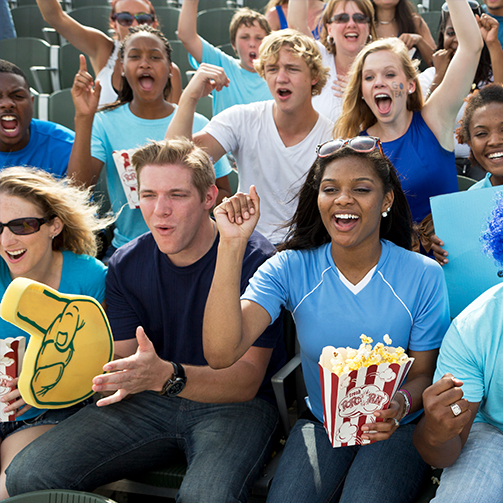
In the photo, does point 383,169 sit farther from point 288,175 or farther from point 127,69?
point 127,69

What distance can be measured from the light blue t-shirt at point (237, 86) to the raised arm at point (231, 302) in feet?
6.71

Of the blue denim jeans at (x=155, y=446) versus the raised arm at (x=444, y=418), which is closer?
the raised arm at (x=444, y=418)

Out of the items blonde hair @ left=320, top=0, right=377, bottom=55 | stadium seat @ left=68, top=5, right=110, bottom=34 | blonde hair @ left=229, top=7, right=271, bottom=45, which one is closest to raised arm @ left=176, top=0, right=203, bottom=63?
blonde hair @ left=229, top=7, right=271, bottom=45

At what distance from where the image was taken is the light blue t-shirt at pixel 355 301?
5.85ft

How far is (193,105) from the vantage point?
A: 2844mm

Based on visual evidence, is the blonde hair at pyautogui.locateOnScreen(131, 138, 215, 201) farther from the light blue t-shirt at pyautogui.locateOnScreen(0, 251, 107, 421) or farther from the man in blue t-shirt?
the light blue t-shirt at pyautogui.locateOnScreen(0, 251, 107, 421)

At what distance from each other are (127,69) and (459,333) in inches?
96.0

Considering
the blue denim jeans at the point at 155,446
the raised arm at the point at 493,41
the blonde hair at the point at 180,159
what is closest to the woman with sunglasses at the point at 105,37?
the blonde hair at the point at 180,159

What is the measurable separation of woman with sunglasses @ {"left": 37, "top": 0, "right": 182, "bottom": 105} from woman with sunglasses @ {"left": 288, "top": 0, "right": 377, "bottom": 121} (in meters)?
1.12

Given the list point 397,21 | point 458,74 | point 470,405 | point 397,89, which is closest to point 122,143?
point 397,89

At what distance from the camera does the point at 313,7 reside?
160 inches

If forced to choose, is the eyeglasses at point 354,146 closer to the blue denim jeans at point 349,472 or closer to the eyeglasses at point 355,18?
the blue denim jeans at point 349,472

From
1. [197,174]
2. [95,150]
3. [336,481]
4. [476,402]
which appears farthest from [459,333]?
[95,150]

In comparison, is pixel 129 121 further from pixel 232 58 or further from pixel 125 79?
pixel 232 58
